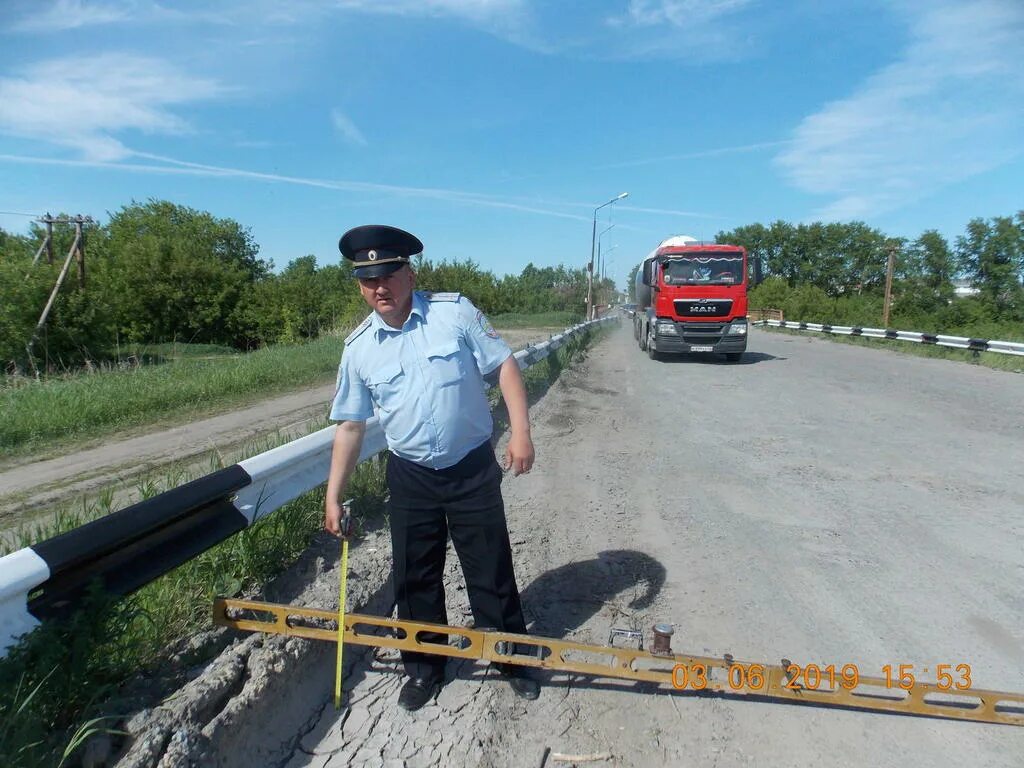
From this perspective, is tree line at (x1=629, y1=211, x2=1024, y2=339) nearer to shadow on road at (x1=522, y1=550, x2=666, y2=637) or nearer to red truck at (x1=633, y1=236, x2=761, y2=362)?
red truck at (x1=633, y1=236, x2=761, y2=362)

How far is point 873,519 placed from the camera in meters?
4.82

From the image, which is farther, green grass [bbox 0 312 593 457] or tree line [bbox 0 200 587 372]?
tree line [bbox 0 200 587 372]

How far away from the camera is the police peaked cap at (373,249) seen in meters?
2.60

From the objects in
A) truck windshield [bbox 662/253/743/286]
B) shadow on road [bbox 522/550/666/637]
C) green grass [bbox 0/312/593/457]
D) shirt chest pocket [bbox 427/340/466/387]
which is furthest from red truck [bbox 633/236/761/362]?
shirt chest pocket [bbox 427/340/466/387]

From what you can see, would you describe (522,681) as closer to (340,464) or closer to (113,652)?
(340,464)

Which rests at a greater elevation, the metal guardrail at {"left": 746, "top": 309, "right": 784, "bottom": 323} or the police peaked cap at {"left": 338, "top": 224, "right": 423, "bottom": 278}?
the police peaked cap at {"left": 338, "top": 224, "right": 423, "bottom": 278}

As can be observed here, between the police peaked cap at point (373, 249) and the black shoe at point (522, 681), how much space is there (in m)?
1.70

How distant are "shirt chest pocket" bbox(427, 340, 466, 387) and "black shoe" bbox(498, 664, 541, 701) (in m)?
1.24

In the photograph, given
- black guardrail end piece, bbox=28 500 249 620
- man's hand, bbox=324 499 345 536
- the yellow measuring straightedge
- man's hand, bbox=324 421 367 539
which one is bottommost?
the yellow measuring straightedge

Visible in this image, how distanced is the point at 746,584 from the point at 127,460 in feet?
20.0

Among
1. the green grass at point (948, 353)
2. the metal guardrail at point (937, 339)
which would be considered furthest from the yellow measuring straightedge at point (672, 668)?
the metal guardrail at point (937, 339)

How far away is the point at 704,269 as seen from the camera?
17.9m

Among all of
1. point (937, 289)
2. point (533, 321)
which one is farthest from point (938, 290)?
point (533, 321)

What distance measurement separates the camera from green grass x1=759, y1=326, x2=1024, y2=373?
16.1m
